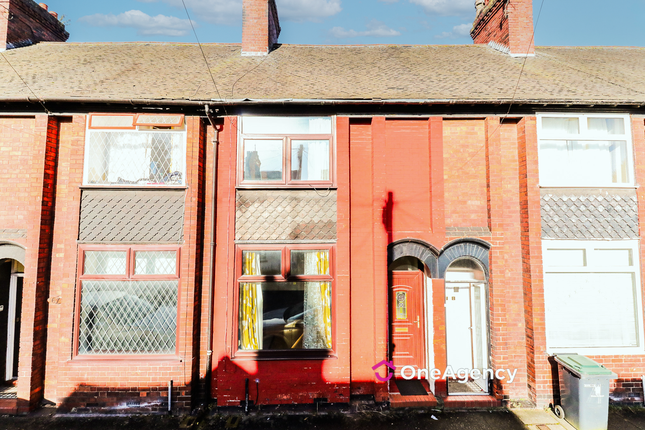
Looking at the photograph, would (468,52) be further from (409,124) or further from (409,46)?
(409,124)

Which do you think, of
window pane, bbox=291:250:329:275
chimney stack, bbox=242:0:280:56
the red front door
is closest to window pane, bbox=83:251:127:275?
window pane, bbox=291:250:329:275

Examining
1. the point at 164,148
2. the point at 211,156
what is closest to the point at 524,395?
the point at 211,156

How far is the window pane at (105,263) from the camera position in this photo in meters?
5.86

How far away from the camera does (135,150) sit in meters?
6.11

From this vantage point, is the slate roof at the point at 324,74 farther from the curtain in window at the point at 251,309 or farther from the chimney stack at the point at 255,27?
the curtain in window at the point at 251,309

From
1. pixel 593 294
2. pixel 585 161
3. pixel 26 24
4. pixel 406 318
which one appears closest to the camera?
pixel 593 294

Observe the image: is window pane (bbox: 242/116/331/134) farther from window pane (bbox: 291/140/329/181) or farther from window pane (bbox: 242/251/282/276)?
window pane (bbox: 242/251/282/276)

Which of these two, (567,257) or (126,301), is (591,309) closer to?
(567,257)

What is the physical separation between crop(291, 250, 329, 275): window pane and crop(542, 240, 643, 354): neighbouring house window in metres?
4.47

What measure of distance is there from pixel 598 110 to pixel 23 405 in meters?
12.6

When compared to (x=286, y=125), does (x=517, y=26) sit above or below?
above

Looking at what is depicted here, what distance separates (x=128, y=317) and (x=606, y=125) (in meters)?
10.6

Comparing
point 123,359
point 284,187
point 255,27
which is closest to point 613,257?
point 284,187

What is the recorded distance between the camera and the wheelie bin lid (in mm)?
4965
